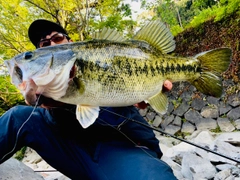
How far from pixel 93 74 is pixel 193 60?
2.45ft

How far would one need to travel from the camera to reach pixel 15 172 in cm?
308

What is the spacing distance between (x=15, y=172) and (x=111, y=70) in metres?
2.09

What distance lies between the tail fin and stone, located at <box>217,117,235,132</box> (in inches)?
226

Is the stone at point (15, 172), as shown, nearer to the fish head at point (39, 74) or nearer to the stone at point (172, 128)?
the fish head at point (39, 74)

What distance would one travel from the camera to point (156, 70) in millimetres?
1758

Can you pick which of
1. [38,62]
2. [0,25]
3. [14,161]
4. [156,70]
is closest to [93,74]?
[38,62]

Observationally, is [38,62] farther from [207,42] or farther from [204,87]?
[207,42]

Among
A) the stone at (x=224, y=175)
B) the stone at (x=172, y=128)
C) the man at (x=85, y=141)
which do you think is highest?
the man at (x=85, y=141)

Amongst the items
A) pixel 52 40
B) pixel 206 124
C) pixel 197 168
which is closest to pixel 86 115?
pixel 52 40

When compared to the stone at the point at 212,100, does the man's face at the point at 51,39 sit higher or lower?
higher

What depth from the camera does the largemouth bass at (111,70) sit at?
1.46 m

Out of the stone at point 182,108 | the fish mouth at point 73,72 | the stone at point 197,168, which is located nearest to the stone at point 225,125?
the stone at point 182,108

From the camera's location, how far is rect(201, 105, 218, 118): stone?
7645 mm

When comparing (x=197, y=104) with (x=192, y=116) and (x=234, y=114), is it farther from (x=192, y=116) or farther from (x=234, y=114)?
(x=234, y=114)
